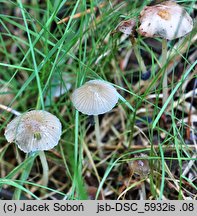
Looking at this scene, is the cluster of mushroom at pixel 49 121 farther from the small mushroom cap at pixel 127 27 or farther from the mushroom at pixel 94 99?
the small mushroom cap at pixel 127 27

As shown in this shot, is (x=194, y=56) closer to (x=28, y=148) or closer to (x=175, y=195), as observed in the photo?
(x=175, y=195)

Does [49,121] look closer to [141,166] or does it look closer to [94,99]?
[94,99]

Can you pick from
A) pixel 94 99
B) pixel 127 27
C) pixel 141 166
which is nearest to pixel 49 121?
pixel 94 99

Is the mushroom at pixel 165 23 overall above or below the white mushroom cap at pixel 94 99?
above

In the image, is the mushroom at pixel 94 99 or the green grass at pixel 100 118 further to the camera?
the green grass at pixel 100 118

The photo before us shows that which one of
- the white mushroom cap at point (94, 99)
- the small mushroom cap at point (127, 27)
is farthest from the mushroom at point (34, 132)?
the small mushroom cap at point (127, 27)

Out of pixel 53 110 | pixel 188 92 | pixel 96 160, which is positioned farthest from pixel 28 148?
pixel 188 92

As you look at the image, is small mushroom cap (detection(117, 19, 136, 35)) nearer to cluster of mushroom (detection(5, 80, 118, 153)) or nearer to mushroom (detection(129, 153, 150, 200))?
cluster of mushroom (detection(5, 80, 118, 153))
